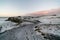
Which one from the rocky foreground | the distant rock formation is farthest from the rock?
the distant rock formation

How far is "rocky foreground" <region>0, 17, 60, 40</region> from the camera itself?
1.56 metres

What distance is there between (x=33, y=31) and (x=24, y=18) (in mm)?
376

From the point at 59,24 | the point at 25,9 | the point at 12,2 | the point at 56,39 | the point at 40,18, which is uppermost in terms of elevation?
the point at 12,2

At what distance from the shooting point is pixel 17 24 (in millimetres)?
1806

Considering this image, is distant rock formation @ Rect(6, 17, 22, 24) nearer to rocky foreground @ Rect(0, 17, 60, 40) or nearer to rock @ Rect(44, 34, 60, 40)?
rocky foreground @ Rect(0, 17, 60, 40)

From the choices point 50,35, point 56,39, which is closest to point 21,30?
point 50,35

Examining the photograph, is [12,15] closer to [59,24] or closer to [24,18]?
[24,18]

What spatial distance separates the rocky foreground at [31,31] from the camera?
Result: 156 centimetres

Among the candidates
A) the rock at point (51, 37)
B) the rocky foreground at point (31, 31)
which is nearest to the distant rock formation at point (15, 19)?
the rocky foreground at point (31, 31)

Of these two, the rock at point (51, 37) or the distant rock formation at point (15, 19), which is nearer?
the rock at point (51, 37)

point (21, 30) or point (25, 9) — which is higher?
point (25, 9)

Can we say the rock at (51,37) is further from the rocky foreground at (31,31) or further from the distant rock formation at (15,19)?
the distant rock formation at (15,19)

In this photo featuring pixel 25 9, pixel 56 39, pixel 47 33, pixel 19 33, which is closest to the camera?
pixel 56 39

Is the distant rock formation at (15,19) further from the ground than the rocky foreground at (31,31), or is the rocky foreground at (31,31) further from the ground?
the distant rock formation at (15,19)
